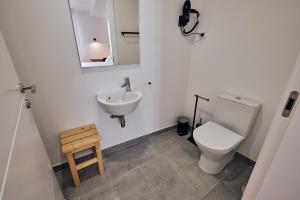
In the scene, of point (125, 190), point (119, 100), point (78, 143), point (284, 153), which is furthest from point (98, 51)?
point (284, 153)

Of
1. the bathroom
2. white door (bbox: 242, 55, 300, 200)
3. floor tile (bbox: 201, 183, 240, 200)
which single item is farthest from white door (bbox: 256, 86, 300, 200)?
floor tile (bbox: 201, 183, 240, 200)

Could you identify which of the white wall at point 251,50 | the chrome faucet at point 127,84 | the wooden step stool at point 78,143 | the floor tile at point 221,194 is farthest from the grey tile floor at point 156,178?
the chrome faucet at point 127,84

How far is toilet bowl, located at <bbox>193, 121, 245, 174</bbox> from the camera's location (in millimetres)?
1340

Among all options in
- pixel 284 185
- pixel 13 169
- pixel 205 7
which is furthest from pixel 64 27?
pixel 284 185

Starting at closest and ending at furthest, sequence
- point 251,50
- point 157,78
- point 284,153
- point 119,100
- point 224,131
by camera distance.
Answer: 1. point 284,153
2. point 251,50
3. point 224,131
4. point 119,100
5. point 157,78

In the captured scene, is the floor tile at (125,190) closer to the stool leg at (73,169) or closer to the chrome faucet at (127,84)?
the stool leg at (73,169)

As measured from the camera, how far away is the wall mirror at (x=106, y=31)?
1.30 meters

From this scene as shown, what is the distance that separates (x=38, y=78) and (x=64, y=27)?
50 centimetres

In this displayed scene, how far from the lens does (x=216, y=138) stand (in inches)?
56.8

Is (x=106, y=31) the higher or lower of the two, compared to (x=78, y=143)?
higher

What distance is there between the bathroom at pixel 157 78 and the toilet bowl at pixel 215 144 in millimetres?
99

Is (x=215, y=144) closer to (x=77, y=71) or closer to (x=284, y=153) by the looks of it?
(x=284, y=153)

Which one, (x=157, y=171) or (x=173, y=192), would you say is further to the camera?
(x=157, y=171)

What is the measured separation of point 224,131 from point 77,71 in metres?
1.66
